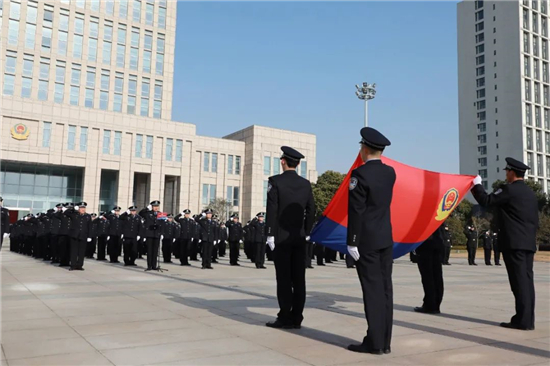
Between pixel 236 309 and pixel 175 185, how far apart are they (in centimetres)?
5479

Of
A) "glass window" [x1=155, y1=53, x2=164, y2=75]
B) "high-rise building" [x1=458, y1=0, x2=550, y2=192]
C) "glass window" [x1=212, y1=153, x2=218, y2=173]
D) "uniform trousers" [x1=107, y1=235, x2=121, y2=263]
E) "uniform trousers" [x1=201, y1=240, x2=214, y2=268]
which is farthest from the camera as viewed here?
"high-rise building" [x1=458, y1=0, x2=550, y2=192]

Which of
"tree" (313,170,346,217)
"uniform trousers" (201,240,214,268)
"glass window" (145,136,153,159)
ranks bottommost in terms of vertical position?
"uniform trousers" (201,240,214,268)

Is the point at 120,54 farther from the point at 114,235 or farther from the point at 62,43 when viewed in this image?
the point at 114,235

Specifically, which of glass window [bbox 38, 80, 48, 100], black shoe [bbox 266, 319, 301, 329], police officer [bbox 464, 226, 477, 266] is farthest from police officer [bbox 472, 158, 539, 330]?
glass window [bbox 38, 80, 48, 100]

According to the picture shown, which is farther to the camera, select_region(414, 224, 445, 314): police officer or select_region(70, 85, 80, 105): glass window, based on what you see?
select_region(70, 85, 80, 105): glass window

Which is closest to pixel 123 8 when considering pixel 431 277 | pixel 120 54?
pixel 120 54

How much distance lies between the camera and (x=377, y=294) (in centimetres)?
485

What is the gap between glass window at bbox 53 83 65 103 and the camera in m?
55.1

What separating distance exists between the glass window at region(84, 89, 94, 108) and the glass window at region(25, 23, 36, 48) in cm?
755

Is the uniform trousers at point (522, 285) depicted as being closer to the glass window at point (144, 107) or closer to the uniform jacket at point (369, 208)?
the uniform jacket at point (369, 208)

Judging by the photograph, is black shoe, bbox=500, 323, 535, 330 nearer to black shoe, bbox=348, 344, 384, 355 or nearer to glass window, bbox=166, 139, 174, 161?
black shoe, bbox=348, 344, 384, 355

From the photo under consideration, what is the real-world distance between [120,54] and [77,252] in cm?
5103

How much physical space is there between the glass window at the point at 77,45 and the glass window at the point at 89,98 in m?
4.30

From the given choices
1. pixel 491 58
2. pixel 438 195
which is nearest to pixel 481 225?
pixel 491 58
